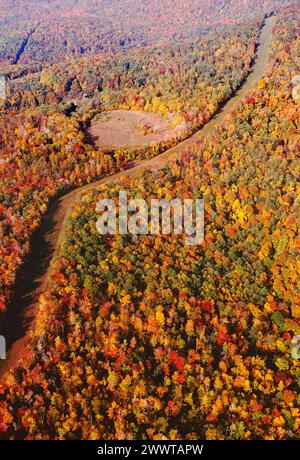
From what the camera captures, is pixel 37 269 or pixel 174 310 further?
pixel 37 269

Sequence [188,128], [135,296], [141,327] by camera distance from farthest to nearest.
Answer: [188,128] < [135,296] < [141,327]

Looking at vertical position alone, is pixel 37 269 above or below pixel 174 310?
above

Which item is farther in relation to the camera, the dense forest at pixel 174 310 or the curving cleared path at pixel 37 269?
the curving cleared path at pixel 37 269

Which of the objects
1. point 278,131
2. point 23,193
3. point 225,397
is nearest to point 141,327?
point 225,397

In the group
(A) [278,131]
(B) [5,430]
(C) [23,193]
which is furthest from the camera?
(A) [278,131]

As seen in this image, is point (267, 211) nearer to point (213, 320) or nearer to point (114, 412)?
point (213, 320)

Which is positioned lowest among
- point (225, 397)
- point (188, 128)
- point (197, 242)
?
point (225, 397)

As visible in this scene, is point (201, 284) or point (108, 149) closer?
point (201, 284)

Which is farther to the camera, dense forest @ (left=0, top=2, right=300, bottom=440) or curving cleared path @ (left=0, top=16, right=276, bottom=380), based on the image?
Result: curving cleared path @ (left=0, top=16, right=276, bottom=380)
